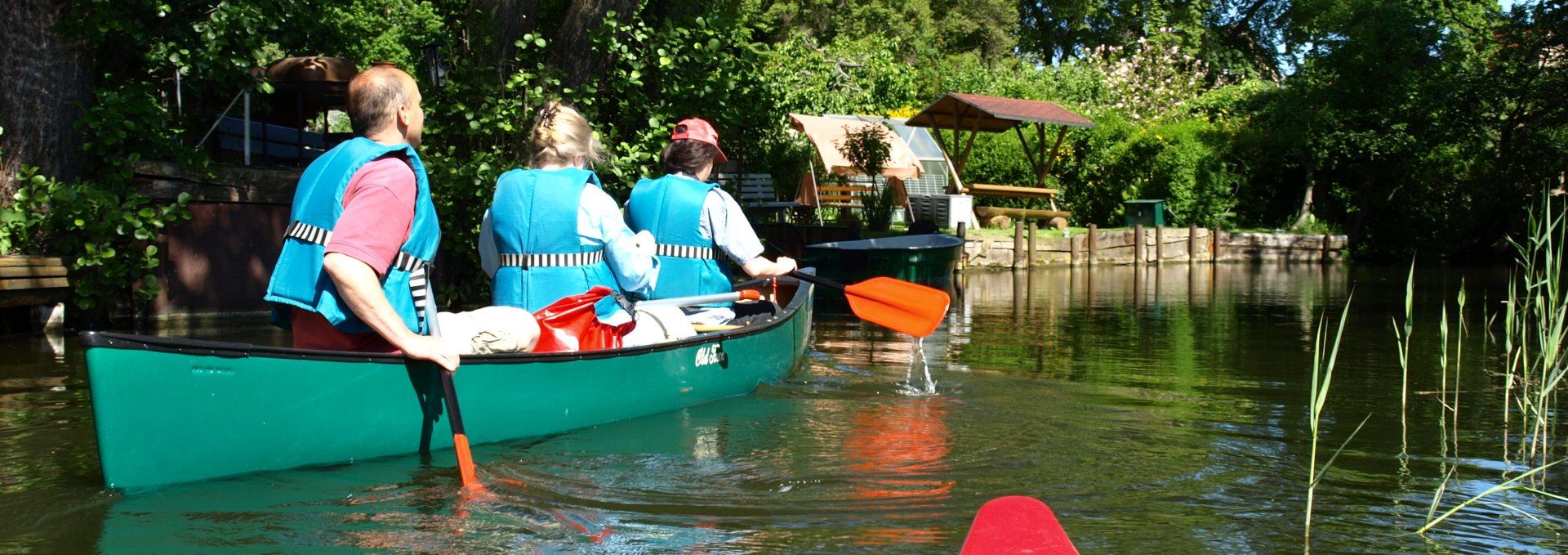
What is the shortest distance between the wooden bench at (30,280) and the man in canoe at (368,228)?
6596mm

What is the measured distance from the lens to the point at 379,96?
12.8ft

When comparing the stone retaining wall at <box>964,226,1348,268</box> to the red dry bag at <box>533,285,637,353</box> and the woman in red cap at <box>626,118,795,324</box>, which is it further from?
the red dry bag at <box>533,285,637,353</box>

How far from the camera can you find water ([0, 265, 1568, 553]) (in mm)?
3941

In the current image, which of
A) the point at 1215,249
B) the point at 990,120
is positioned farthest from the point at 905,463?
the point at 1215,249

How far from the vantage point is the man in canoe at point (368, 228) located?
148 inches

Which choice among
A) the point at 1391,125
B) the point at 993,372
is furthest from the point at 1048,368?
the point at 1391,125

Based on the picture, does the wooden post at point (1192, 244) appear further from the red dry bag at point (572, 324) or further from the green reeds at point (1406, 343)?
the red dry bag at point (572, 324)

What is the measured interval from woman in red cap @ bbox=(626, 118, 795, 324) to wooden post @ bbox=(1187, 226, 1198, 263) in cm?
1787

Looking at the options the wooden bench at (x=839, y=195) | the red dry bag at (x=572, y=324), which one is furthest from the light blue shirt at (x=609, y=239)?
the wooden bench at (x=839, y=195)

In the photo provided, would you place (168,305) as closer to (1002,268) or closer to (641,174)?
(641,174)

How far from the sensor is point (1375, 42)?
82.1ft

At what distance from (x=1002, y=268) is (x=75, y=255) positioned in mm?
13185

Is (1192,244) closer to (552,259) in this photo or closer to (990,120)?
(990,120)

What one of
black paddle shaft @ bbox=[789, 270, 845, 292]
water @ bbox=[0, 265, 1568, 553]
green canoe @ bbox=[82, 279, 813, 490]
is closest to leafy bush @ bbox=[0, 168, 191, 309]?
water @ bbox=[0, 265, 1568, 553]
